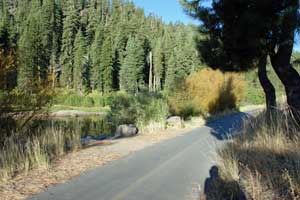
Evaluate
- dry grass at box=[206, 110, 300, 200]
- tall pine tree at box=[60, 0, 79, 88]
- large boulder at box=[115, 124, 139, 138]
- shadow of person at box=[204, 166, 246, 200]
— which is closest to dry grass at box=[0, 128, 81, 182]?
shadow of person at box=[204, 166, 246, 200]

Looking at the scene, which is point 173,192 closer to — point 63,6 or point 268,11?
point 268,11

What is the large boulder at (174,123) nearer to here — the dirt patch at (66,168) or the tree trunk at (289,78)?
the dirt patch at (66,168)

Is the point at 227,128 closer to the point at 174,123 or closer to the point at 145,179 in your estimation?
the point at 174,123

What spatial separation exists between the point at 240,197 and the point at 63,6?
89105mm

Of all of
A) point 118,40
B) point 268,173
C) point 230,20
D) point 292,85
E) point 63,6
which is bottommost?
point 268,173

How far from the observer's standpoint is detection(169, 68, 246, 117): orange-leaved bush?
19.6 meters

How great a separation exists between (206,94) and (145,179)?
17344 millimetres

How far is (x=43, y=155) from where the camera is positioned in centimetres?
662

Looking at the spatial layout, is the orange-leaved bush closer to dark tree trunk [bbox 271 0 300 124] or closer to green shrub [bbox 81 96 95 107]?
dark tree trunk [bbox 271 0 300 124]

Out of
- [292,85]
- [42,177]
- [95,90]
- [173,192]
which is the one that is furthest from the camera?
[95,90]

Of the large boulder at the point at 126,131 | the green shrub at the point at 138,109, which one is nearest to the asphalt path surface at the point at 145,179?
the large boulder at the point at 126,131

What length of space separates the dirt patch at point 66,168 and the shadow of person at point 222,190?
8.09 feet

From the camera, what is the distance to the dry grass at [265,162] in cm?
412

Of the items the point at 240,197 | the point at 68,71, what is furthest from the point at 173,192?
the point at 68,71
